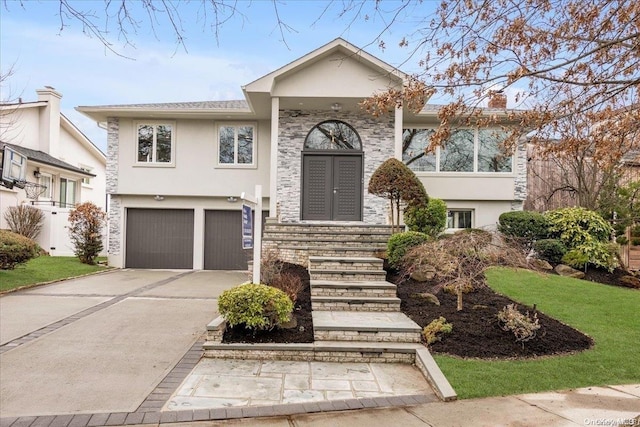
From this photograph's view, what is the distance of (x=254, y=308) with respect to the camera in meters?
5.94

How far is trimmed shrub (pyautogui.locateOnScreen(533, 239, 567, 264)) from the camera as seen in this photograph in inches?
455

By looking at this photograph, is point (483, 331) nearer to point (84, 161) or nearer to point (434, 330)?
point (434, 330)

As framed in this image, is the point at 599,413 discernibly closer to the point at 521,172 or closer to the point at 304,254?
the point at 304,254

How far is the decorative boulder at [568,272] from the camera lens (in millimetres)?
10766

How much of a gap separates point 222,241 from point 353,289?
8402 millimetres

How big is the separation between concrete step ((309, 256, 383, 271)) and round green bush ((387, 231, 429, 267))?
0.33 meters

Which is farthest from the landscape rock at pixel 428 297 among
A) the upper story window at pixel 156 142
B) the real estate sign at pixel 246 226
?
the upper story window at pixel 156 142

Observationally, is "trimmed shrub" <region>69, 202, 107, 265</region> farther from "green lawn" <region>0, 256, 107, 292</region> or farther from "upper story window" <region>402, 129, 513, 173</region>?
"upper story window" <region>402, 129, 513, 173</region>

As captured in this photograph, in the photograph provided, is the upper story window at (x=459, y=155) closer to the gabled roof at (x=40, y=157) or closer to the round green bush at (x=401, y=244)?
the round green bush at (x=401, y=244)

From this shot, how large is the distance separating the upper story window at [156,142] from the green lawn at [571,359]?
37.4 feet

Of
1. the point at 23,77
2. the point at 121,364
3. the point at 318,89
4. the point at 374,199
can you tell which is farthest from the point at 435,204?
the point at 23,77

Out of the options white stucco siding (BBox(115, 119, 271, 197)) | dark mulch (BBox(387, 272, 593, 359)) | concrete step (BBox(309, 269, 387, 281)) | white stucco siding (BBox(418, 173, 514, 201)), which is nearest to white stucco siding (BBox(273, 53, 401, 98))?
white stucco siding (BBox(115, 119, 271, 197))

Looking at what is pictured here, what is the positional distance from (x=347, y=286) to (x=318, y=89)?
658 centimetres

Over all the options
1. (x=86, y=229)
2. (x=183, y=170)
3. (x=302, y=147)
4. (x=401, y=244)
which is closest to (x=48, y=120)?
(x=86, y=229)
